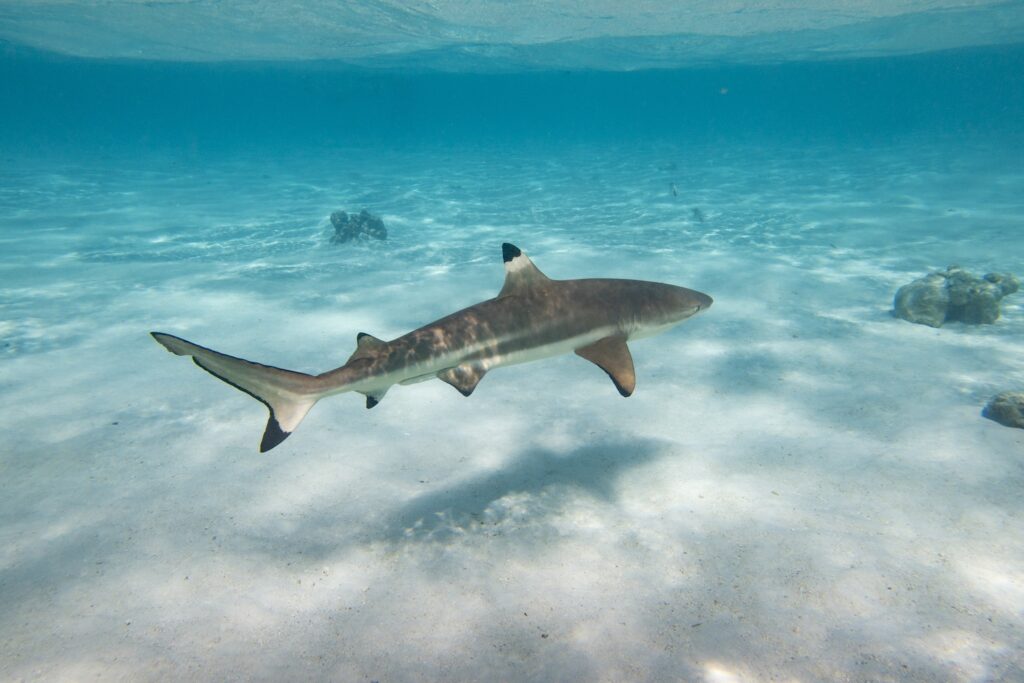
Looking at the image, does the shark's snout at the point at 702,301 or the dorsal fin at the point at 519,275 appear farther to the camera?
the shark's snout at the point at 702,301

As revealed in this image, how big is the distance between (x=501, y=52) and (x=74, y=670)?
49.6m

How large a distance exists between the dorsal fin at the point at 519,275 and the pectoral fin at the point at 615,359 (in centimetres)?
66

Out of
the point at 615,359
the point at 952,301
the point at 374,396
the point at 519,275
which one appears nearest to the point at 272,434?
the point at 374,396

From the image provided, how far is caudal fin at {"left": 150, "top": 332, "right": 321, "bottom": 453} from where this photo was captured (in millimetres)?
3062

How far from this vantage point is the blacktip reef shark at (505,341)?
Answer: 3264 mm

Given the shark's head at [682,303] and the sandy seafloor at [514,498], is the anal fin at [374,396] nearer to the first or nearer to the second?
the sandy seafloor at [514,498]

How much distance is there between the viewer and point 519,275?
13.9 ft

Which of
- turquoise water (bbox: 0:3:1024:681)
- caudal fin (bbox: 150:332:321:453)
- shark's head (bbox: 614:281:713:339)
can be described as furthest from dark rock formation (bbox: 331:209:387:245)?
caudal fin (bbox: 150:332:321:453)

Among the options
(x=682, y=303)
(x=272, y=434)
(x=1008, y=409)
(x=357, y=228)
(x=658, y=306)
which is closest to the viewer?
(x=272, y=434)

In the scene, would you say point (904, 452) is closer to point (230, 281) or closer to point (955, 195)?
point (230, 281)

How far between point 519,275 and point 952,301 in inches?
338

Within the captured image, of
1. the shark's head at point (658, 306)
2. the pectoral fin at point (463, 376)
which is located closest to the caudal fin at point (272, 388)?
the pectoral fin at point (463, 376)

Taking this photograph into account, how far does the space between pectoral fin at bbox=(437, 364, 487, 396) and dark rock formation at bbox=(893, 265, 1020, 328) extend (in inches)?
338

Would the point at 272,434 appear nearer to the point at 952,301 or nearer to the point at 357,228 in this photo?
the point at 952,301
